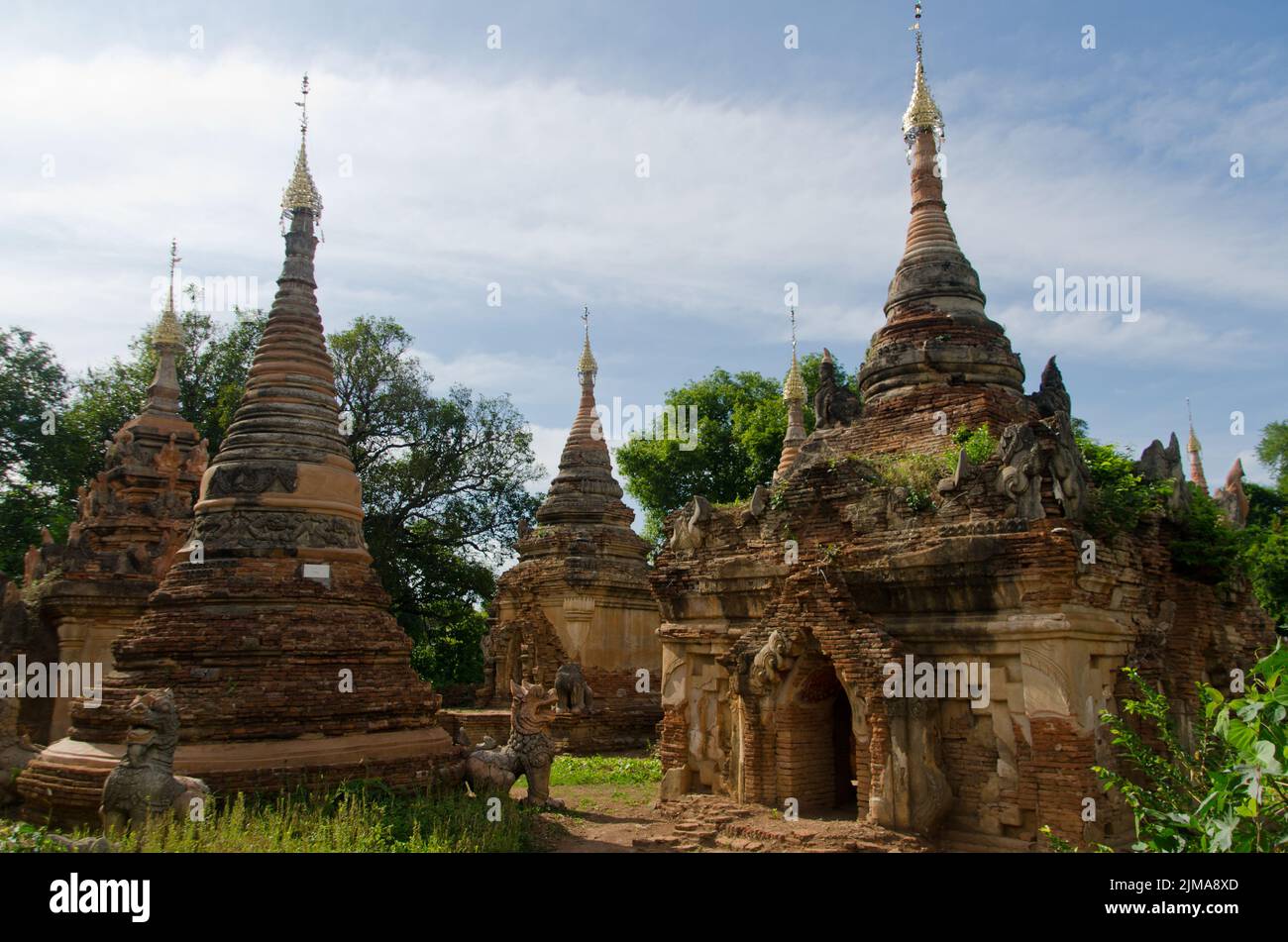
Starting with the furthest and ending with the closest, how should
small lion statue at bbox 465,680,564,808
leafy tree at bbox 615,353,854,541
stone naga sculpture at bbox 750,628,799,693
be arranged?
leafy tree at bbox 615,353,854,541 < small lion statue at bbox 465,680,564,808 < stone naga sculpture at bbox 750,628,799,693

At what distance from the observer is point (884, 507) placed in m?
13.8

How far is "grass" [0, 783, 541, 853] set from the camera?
9156 millimetres

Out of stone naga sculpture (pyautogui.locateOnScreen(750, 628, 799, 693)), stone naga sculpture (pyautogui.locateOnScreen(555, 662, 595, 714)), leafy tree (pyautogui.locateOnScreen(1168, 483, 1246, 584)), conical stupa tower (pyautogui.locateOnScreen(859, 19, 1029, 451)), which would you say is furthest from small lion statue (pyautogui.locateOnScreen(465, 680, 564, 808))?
leafy tree (pyautogui.locateOnScreen(1168, 483, 1246, 584))

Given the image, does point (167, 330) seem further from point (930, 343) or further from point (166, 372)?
point (930, 343)

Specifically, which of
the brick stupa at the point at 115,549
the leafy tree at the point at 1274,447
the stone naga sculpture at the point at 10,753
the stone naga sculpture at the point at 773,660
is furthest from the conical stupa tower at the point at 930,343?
the leafy tree at the point at 1274,447

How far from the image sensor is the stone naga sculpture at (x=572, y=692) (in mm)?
24547

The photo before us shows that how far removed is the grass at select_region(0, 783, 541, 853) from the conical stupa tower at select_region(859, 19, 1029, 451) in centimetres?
867

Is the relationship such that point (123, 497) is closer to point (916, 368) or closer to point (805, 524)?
point (805, 524)

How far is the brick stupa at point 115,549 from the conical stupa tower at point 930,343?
612 inches

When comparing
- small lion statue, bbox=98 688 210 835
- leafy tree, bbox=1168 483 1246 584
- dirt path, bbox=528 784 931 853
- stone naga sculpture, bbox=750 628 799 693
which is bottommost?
dirt path, bbox=528 784 931 853

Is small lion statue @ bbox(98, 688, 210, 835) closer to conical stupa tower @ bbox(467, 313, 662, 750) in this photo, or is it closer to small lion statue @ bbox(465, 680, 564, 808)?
small lion statue @ bbox(465, 680, 564, 808)

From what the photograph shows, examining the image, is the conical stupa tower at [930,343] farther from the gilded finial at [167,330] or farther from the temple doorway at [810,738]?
the gilded finial at [167,330]

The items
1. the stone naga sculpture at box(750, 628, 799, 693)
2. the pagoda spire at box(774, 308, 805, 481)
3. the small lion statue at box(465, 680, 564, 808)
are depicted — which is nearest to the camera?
the stone naga sculpture at box(750, 628, 799, 693)
